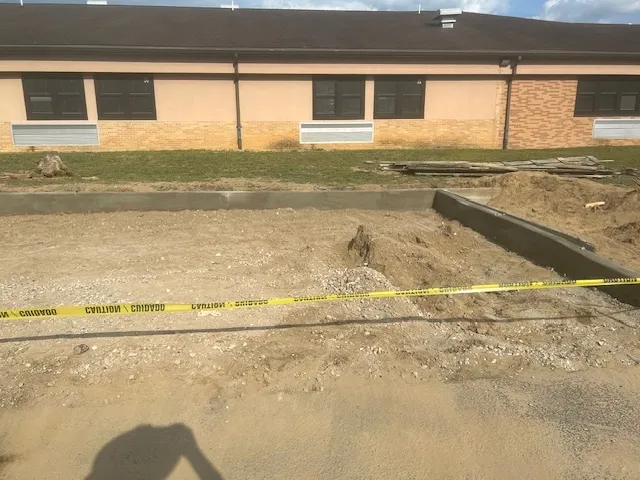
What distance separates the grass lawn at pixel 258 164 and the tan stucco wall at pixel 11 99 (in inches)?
62.6

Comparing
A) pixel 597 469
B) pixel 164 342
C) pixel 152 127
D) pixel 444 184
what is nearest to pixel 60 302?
pixel 164 342

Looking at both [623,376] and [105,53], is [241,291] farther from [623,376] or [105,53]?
[105,53]

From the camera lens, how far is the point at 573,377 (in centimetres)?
368

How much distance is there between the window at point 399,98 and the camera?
1872 cm

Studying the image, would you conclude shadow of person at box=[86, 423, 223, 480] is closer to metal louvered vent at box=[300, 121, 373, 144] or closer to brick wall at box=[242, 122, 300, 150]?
brick wall at box=[242, 122, 300, 150]

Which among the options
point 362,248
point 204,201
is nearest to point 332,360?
point 362,248

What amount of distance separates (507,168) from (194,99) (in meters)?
11.0

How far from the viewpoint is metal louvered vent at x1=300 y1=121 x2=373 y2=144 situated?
61.0 ft

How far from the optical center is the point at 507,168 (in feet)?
37.8

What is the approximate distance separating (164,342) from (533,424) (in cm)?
275

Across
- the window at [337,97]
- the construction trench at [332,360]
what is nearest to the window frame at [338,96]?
the window at [337,97]

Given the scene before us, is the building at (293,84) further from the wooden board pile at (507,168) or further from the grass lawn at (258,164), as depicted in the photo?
the wooden board pile at (507,168)

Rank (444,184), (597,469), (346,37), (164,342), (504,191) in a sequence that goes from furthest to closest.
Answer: (346,37), (444,184), (504,191), (164,342), (597,469)

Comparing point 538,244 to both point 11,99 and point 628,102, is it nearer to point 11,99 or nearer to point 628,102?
point 11,99
